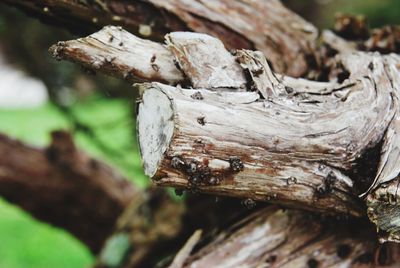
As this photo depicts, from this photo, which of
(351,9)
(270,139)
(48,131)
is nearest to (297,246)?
(270,139)

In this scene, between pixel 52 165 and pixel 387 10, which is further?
pixel 387 10

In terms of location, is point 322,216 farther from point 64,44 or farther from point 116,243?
point 116,243

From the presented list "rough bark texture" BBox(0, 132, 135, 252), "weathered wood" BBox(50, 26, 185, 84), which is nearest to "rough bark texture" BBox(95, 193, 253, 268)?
"rough bark texture" BBox(0, 132, 135, 252)

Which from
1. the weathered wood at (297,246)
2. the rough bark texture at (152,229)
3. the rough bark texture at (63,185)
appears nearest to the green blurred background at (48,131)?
the rough bark texture at (63,185)

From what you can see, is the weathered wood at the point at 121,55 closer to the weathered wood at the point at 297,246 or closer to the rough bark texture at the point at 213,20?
the rough bark texture at the point at 213,20

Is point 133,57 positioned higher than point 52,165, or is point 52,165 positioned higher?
point 133,57

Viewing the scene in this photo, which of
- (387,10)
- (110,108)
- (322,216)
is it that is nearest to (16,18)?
(322,216)
